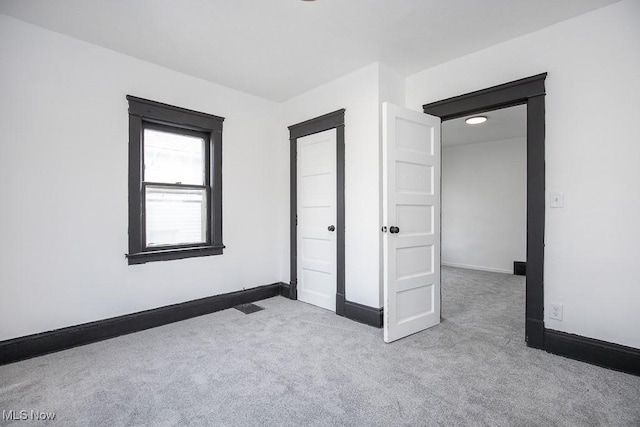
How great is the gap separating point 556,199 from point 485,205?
4.13 m

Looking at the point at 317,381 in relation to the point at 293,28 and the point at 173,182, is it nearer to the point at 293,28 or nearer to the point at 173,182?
the point at 173,182

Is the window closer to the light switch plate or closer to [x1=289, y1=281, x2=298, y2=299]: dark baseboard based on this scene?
[x1=289, y1=281, x2=298, y2=299]: dark baseboard

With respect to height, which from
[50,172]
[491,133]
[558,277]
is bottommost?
[558,277]

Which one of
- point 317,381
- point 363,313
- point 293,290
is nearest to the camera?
point 317,381

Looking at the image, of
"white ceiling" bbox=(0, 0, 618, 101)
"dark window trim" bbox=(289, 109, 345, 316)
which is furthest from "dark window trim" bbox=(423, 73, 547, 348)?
"dark window trim" bbox=(289, 109, 345, 316)

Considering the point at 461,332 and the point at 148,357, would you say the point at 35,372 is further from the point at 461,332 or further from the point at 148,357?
the point at 461,332

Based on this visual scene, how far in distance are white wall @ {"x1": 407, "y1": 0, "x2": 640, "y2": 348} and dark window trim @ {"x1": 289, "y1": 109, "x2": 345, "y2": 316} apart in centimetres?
181

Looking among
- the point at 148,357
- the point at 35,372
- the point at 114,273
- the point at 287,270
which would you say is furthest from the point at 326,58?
the point at 35,372

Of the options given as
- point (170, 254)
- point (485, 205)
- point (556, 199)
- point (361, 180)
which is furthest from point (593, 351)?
point (485, 205)

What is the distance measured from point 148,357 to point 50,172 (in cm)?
177

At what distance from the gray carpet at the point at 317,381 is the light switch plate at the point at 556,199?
1211 millimetres

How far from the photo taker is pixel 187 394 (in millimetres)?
1966

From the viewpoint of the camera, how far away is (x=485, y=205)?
6.38 m

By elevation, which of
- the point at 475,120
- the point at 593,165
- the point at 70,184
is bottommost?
the point at 70,184
